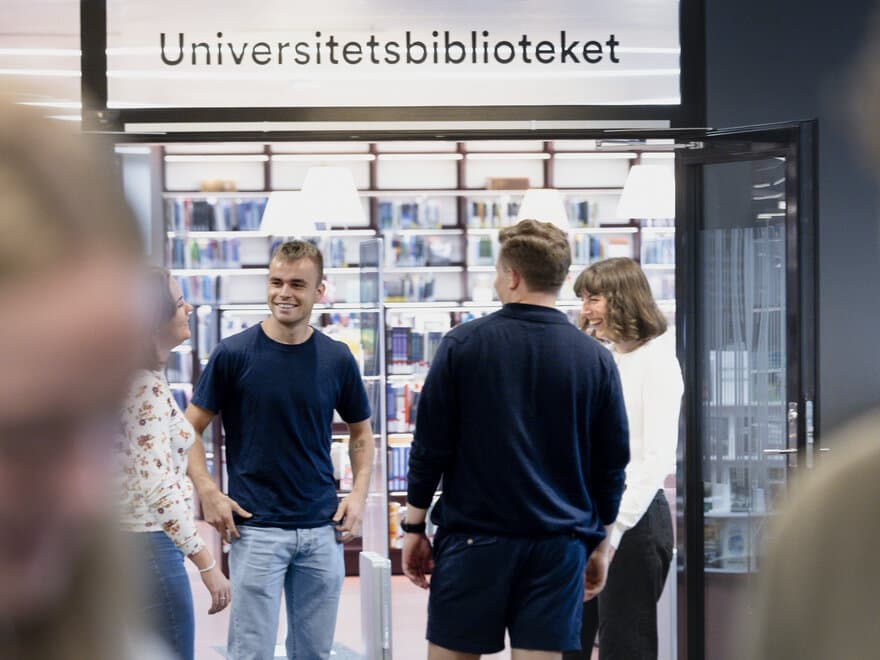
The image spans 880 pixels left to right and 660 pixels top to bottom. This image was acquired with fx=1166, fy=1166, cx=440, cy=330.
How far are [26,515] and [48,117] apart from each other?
132 millimetres

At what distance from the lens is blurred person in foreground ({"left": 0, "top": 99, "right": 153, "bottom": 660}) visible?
1.15 ft

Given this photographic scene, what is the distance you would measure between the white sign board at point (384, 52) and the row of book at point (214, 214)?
7055 mm

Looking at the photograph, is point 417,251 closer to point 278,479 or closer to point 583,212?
point 583,212

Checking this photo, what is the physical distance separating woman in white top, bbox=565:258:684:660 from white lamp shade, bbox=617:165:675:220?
73.7 inches

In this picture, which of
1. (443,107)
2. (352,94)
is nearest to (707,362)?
(443,107)

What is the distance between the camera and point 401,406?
781 cm

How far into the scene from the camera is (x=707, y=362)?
170 inches

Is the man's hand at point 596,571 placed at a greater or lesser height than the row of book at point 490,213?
lesser

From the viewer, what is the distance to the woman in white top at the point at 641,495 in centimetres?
359

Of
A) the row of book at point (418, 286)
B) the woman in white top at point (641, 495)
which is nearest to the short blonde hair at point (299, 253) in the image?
the woman in white top at point (641, 495)

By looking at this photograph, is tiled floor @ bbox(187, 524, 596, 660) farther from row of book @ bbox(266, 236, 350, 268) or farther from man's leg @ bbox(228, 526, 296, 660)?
row of book @ bbox(266, 236, 350, 268)

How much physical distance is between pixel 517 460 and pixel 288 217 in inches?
121

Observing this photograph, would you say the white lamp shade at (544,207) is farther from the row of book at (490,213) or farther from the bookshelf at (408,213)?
the row of book at (490,213)

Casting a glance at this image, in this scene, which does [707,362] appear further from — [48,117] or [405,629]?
[48,117]
